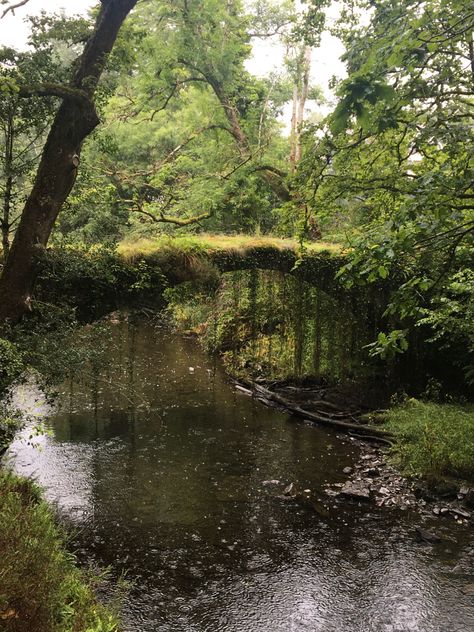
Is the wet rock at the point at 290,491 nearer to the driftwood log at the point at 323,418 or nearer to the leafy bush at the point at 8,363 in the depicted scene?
the driftwood log at the point at 323,418

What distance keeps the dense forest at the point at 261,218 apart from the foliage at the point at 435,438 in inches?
1.9

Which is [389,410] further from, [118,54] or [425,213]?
[118,54]

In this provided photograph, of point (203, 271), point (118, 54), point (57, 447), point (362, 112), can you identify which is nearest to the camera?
point (362, 112)

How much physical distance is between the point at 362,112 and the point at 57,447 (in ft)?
30.2

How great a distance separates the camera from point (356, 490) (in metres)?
8.35

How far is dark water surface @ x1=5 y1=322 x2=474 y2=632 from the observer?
5.37 metres

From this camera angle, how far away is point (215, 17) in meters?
13.8

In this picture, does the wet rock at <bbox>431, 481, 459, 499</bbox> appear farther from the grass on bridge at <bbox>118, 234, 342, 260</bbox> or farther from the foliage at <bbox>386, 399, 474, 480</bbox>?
the grass on bridge at <bbox>118, 234, 342, 260</bbox>

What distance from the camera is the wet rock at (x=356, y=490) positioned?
811 centimetres

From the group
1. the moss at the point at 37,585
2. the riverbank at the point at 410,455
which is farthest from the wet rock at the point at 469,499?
the moss at the point at 37,585

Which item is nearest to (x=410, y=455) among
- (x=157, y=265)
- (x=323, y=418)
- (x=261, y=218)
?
(x=323, y=418)

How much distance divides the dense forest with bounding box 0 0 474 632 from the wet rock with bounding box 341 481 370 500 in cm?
110

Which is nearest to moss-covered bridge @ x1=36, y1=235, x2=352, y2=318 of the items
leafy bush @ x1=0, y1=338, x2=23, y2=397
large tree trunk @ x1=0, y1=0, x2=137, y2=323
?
large tree trunk @ x1=0, y1=0, x2=137, y2=323

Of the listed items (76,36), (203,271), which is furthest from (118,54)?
(203,271)
